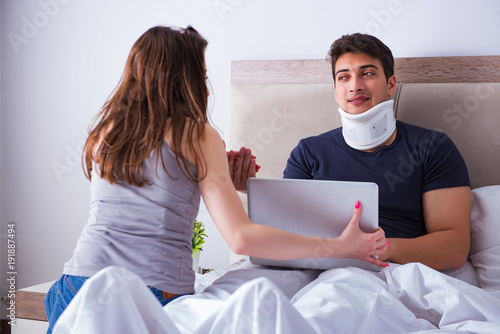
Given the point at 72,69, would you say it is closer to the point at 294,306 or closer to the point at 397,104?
the point at 397,104

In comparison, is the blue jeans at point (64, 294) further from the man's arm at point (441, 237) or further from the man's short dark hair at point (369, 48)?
the man's short dark hair at point (369, 48)

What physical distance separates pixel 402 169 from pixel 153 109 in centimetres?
99

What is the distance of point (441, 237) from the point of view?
159 centimetres

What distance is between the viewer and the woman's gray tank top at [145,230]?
3.59 feet

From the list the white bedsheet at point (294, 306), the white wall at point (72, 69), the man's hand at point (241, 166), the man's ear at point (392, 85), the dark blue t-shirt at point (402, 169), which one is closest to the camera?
the white bedsheet at point (294, 306)

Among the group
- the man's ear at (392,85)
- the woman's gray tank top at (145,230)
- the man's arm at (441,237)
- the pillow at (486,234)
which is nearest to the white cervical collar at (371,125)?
the man's ear at (392,85)

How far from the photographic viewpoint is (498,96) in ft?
6.26

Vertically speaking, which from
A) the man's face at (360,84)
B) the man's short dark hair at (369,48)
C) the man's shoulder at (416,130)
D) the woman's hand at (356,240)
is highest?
the man's short dark hair at (369,48)

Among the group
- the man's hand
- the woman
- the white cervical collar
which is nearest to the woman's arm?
the woman

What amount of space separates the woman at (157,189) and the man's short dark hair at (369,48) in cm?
91

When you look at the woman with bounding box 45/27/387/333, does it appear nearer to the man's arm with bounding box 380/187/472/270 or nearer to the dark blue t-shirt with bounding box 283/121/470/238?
the man's arm with bounding box 380/187/472/270

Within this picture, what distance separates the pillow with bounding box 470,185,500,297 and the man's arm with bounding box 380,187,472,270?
0.24ft

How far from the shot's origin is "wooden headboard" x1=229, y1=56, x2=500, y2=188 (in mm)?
1918

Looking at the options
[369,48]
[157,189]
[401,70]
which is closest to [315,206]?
[157,189]
